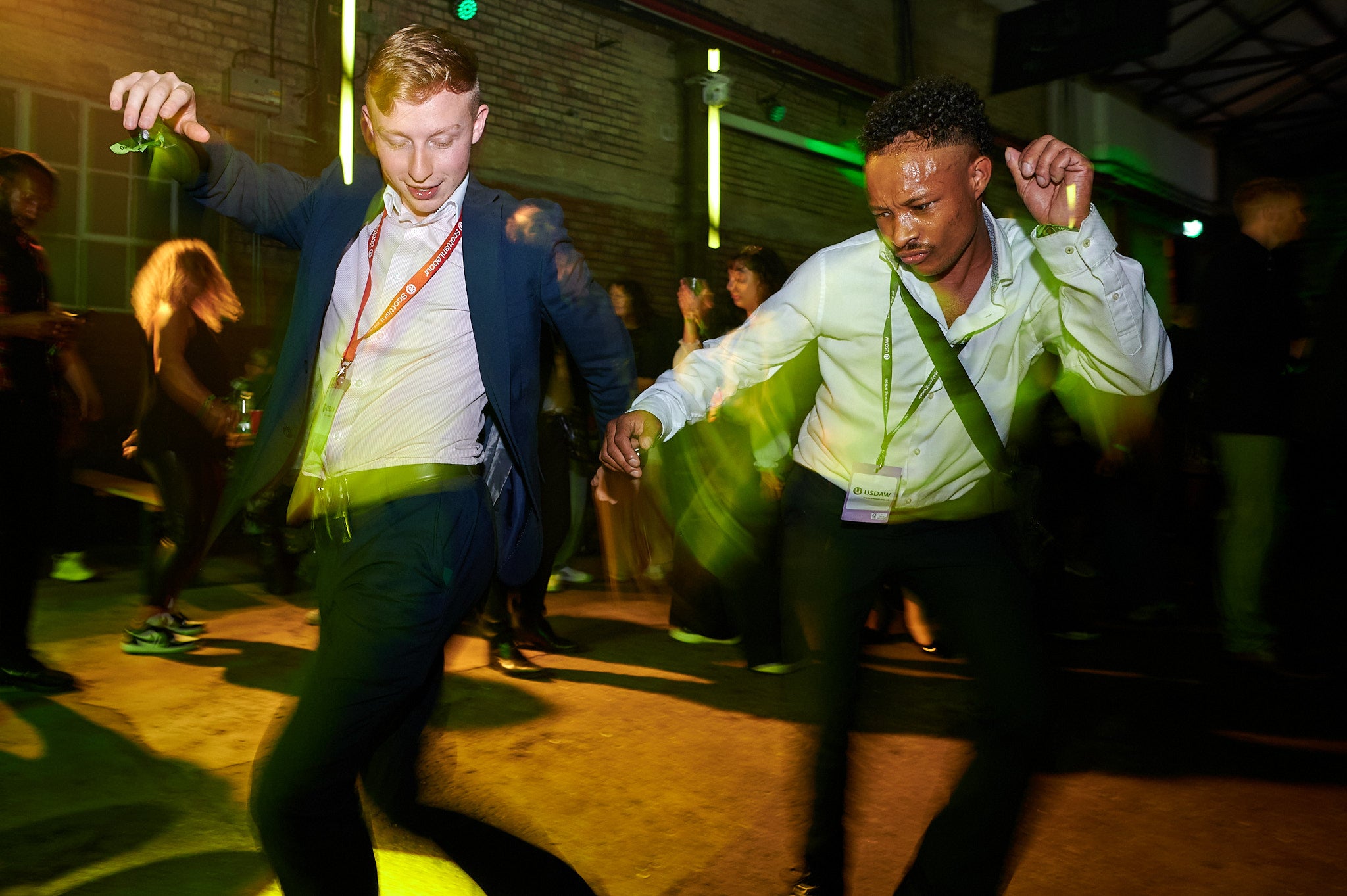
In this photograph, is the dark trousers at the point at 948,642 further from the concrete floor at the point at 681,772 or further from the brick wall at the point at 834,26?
the brick wall at the point at 834,26

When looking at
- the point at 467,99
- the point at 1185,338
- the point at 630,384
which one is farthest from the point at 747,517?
the point at 1185,338

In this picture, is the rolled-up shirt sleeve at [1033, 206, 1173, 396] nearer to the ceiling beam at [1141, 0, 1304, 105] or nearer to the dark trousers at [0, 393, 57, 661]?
the dark trousers at [0, 393, 57, 661]

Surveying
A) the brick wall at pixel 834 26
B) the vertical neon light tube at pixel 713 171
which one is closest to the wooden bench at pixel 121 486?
the vertical neon light tube at pixel 713 171

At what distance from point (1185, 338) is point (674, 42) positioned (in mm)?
6713

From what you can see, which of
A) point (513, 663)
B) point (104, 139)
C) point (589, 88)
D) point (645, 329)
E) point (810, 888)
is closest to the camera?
point (810, 888)

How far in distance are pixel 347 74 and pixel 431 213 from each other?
7.64 meters

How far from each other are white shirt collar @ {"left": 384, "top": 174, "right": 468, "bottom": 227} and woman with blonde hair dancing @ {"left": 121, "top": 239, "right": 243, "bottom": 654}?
114 inches

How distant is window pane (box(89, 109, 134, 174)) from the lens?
7844mm

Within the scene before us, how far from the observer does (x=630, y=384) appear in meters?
2.21

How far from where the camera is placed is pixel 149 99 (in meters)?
1.83

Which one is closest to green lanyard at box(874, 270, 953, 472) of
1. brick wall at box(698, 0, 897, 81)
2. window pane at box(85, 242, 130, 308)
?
window pane at box(85, 242, 130, 308)

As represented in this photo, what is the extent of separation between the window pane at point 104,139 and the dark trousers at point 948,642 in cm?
768

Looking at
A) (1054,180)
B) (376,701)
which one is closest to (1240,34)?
(1054,180)

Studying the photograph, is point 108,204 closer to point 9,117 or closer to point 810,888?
point 9,117
